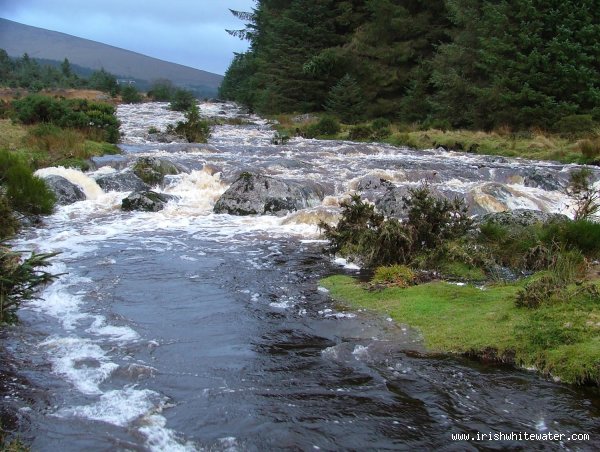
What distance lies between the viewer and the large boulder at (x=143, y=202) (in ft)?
46.1

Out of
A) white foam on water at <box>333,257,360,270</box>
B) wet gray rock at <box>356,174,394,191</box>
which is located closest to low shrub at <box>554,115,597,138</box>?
wet gray rock at <box>356,174,394,191</box>

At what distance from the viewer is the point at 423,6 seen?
38875 mm

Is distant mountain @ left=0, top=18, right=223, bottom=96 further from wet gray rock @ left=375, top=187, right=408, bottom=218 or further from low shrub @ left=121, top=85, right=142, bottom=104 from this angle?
wet gray rock @ left=375, top=187, right=408, bottom=218

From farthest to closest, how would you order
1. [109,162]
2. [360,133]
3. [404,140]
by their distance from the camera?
[360,133] → [404,140] → [109,162]

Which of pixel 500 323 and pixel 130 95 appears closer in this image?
pixel 500 323

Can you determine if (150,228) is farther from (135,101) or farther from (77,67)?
(77,67)

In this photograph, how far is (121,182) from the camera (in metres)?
15.8

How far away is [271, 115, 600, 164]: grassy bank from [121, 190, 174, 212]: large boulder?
14.9 m

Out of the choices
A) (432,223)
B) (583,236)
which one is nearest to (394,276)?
(432,223)

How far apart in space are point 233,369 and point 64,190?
419 inches

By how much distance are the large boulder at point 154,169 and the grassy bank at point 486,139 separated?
12.7 m

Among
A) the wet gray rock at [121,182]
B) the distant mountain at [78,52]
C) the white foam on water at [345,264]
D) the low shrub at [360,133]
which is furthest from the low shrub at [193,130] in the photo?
the distant mountain at [78,52]

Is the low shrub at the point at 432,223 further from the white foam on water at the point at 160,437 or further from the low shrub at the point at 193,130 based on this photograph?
the low shrub at the point at 193,130

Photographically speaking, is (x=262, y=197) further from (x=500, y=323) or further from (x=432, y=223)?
(x=500, y=323)
